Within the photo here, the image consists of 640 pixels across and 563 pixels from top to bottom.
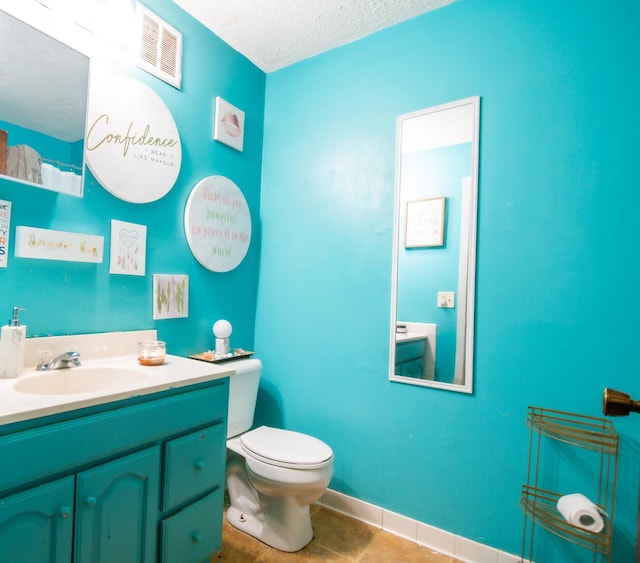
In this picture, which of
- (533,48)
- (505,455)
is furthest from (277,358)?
(533,48)

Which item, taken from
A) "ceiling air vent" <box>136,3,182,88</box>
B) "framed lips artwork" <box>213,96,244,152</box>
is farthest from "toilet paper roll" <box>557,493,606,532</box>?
"ceiling air vent" <box>136,3,182,88</box>

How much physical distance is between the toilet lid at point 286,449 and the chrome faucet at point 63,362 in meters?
0.76

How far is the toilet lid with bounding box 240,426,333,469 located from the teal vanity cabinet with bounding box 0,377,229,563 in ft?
0.73

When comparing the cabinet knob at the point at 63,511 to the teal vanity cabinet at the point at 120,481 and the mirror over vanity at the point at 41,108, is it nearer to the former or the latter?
the teal vanity cabinet at the point at 120,481

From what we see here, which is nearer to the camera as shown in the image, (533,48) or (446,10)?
(533,48)

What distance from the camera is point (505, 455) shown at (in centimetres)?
150

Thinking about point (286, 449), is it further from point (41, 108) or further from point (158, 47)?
point (158, 47)

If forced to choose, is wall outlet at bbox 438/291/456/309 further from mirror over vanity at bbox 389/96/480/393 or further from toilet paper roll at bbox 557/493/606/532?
toilet paper roll at bbox 557/493/606/532

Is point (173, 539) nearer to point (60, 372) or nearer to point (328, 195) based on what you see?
point (60, 372)

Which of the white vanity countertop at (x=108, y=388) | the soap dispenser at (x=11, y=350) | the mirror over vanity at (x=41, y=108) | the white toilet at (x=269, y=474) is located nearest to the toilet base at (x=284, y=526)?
the white toilet at (x=269, y=474)

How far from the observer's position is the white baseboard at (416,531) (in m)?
1.51

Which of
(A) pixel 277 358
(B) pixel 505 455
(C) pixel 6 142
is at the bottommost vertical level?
(B) pixel 505 455

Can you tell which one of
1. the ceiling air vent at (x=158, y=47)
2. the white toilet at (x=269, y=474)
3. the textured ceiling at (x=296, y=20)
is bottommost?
the white toilet at (x=269, y=474)

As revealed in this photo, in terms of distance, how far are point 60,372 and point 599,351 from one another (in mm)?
1928
